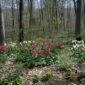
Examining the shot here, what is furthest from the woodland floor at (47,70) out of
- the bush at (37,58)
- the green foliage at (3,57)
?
the green foliage at (3,57)

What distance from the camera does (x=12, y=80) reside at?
6129 mm

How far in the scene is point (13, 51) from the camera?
9188 millimetres

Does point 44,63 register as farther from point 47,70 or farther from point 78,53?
point 78,53

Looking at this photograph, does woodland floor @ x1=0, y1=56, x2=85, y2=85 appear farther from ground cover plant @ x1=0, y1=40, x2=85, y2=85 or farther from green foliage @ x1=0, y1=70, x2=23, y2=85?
green foliage @ x1=0, y1=70, x2=23, y2=85

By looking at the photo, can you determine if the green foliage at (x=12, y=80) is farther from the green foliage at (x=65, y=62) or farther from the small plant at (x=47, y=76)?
the green foliage at (x=65, y=62)

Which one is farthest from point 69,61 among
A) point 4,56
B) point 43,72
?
point 4,56

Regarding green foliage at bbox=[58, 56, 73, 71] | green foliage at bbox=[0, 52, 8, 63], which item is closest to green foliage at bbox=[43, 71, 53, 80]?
green foliage at bbox=[58, 56, 73, 71]

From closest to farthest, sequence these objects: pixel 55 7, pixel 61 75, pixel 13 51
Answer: pixel 61 75, pixel 13 51, pixel 55 7

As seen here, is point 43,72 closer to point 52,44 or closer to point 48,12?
point 52,44

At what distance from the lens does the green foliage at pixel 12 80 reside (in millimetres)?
6078

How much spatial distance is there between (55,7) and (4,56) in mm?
24079

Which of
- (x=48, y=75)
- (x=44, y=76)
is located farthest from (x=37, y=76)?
(x=48, y=75)

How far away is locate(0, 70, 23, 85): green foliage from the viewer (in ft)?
19.9

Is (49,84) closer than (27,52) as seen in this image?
Yes
